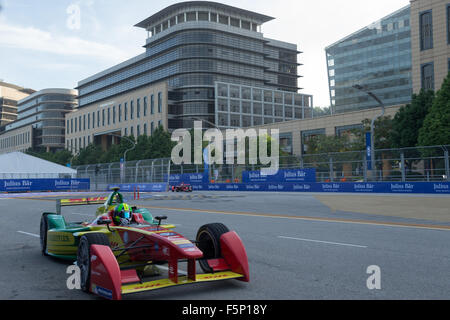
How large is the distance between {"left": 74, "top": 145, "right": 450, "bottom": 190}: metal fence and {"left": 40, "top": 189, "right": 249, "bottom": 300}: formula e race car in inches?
915

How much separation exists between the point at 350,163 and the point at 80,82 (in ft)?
378

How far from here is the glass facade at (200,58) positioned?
92.2 m

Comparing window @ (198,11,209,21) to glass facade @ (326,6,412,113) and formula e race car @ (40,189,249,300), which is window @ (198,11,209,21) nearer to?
glass facade @ (326,6,412,113)

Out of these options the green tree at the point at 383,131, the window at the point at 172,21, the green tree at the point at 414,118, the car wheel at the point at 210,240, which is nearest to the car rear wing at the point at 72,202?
the car wheel at the point at 210,240

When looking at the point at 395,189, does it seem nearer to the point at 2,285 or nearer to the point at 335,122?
the point at 2,285

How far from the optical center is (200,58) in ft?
306

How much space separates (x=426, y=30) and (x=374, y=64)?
45.6m

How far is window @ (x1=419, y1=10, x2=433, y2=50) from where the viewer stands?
47.5 m

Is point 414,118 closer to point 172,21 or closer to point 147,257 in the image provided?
point 147,257

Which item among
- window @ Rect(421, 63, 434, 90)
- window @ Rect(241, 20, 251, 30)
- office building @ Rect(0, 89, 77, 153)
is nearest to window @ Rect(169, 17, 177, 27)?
window @ Rect(241, 20, 251, 30)

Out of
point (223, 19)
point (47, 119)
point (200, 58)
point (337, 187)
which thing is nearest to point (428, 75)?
point (337, 187)

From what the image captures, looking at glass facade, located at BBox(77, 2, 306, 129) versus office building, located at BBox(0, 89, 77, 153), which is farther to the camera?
office building, located at BBox(0, 89, 77, 153)

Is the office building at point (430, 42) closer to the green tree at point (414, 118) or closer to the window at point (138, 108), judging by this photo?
the green tree at point (414, 118)

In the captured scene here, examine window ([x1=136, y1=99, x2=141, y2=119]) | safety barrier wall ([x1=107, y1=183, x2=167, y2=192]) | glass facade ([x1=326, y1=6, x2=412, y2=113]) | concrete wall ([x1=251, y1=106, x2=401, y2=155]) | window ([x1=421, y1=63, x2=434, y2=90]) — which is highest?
glass facade ([x1=326, y1=6, x2=412, y2=113])
